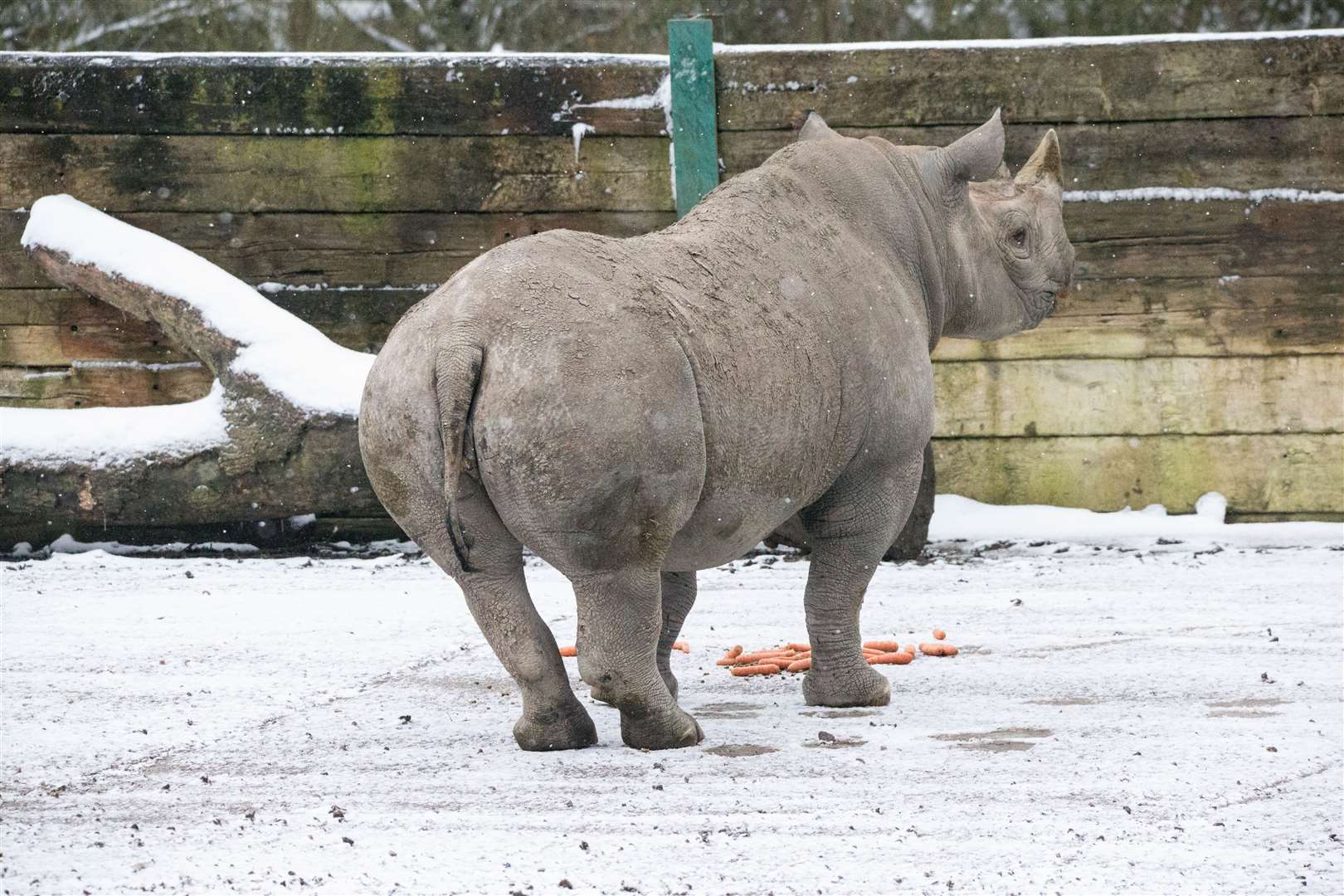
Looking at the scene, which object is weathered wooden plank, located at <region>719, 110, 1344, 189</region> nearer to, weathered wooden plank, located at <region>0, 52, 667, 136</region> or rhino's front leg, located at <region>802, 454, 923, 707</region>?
weathered wooden plank, located at <region>0, 52, 667, 136</region>

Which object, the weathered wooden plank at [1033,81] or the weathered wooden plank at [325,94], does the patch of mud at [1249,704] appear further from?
the weathered wooden plank at [325,94]

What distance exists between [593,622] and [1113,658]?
7.20ft

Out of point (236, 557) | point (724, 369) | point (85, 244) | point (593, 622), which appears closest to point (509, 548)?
point (593, 622)

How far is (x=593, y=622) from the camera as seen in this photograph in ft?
13.4

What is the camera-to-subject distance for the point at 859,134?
27.3 feet

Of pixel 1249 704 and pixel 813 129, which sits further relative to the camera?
pixel 813 129

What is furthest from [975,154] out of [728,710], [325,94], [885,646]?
[325,94]

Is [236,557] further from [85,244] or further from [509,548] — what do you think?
[509,548]

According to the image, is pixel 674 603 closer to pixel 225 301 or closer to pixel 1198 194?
pixel 225 301

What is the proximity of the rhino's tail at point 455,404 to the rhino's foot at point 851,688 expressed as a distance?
146 centimetres

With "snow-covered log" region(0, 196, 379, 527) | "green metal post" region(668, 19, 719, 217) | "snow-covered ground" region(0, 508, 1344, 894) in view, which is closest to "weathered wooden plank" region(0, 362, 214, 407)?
"snow-covered log" region(0, 196, 379, 527)

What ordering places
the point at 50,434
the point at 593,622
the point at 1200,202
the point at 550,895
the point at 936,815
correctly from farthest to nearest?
1. the point at 1200,202
2. the point at 50,434
3. the point at 593,622
4. the point at 936,815
5. the point at 550,895

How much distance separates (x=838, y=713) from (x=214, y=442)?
13.1ft

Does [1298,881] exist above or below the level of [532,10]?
below
